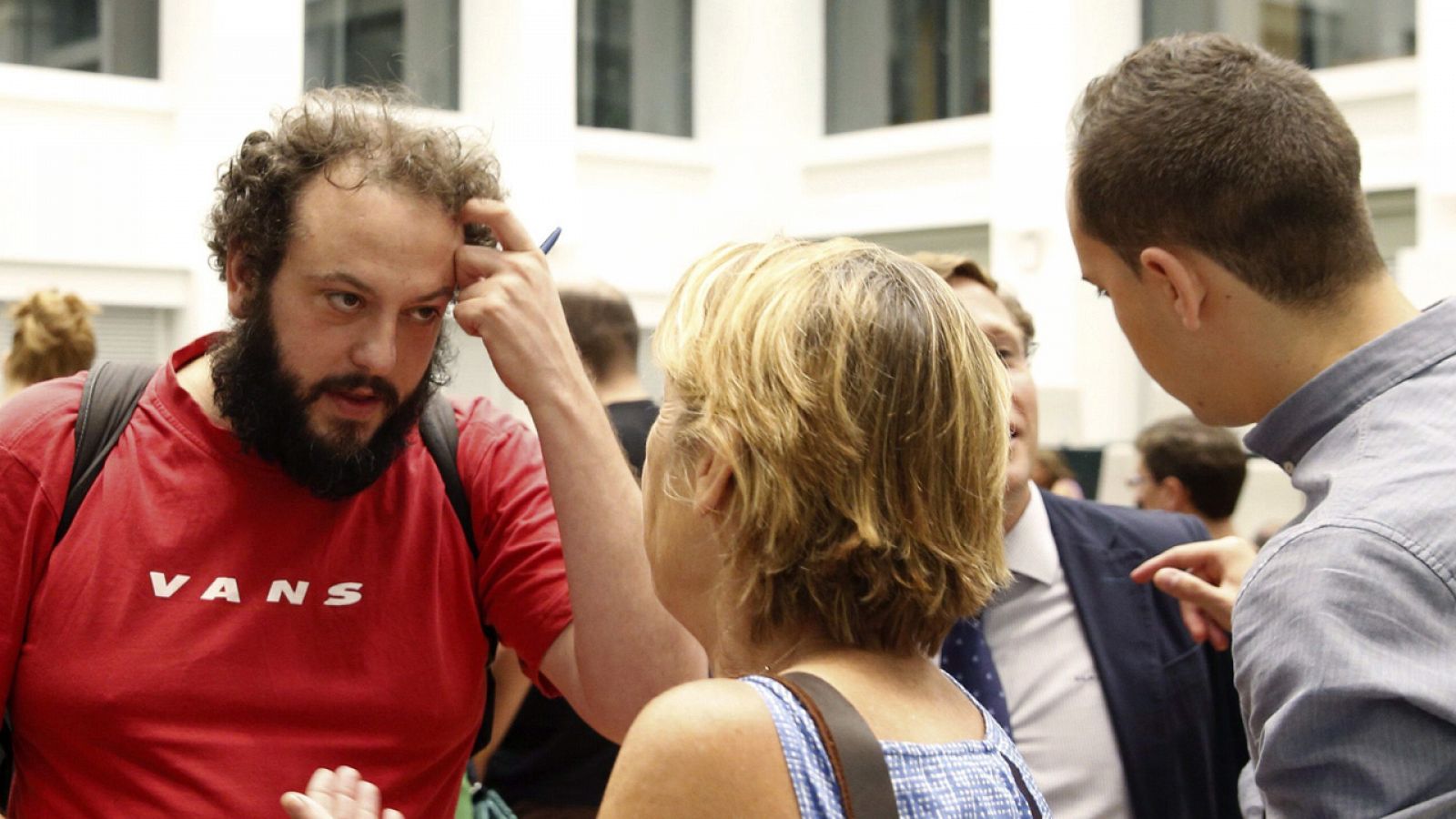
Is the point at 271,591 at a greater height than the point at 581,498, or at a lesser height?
lesser

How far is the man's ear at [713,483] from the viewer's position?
1.52 metres

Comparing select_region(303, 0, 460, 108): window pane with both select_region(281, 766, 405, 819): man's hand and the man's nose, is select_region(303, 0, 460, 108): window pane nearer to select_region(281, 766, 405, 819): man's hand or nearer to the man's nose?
the man's nose

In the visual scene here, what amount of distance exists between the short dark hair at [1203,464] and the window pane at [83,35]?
27.6ft

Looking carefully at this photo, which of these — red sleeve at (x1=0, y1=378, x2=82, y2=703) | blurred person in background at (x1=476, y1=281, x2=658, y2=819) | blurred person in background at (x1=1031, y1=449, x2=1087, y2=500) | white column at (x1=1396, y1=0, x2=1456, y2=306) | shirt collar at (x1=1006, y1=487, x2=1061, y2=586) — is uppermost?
white column at (x1=1396, y1=0, x2=1456, y2=306)

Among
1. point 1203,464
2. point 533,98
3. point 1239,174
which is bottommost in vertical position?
point 1203,464

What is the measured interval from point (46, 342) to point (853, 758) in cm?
379

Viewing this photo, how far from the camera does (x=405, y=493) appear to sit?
90.4 inches

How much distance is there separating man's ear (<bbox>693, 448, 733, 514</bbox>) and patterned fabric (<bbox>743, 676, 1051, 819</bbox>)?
0.21 metres

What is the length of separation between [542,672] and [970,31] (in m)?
11.8

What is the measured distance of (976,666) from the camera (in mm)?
2566

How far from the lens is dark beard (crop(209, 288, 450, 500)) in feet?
7.23

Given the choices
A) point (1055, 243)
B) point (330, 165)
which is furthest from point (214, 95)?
point (330, 165)

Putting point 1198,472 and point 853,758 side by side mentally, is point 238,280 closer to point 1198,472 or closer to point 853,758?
point 853,758

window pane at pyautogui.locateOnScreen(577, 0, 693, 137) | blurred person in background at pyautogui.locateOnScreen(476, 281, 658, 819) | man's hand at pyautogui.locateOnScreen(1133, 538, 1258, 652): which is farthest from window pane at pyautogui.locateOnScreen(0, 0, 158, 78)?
man's hand at pyautogui.locateOnScreen(1133, 538, 1258, 652)
